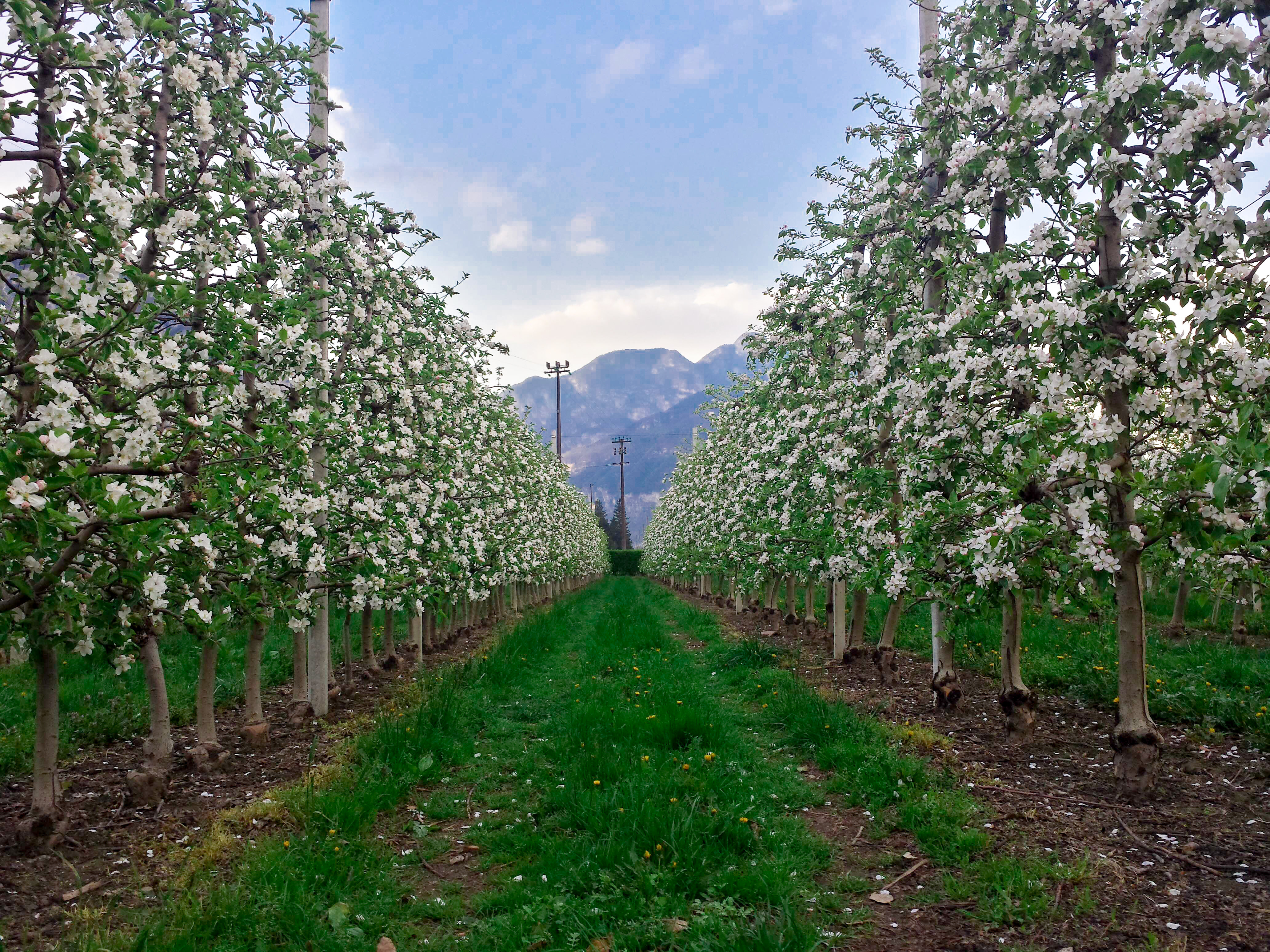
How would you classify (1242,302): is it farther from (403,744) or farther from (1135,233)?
(403,744)

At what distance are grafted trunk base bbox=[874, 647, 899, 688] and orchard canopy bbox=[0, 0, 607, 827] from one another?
661cm

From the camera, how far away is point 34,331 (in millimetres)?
4160

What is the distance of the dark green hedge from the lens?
8425 centimetres

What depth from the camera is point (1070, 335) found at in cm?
527

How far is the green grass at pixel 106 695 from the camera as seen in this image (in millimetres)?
7789

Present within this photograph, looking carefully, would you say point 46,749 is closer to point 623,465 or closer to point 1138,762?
point 1138,762

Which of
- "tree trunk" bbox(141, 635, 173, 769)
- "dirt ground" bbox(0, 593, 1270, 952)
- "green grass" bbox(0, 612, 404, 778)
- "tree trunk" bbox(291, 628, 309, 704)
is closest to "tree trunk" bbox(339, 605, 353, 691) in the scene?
"green grass" bbox(0, 612, 404, 778)

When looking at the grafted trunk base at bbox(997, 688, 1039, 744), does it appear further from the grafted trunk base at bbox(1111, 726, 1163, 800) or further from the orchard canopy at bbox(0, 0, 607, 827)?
the orchard canopy at bbox(0, 0, 607, 827)

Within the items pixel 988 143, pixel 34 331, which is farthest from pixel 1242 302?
pixel 34 331

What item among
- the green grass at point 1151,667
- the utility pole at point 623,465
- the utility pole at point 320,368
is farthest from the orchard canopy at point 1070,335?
the utility pole at point 623,465

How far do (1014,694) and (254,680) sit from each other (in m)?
8.12

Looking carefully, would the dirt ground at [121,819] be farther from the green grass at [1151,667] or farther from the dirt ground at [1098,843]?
the green grass at [1151,667]

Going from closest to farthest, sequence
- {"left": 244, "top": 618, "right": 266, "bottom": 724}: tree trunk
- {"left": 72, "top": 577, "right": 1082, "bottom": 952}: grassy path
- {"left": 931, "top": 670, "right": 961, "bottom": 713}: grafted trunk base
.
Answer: {"left": 72, "top": 577, "right": 1082, "bottom": 952}: grassy path → {"left": 244, "top": 618, "right": 266, "bottom": 724}: tree trunk → {"left": 931, "top": 670, "right": 961, "bottom": 713}: grafted trunk base

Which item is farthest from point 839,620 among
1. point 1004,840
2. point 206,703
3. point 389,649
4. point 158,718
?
point 158,718
